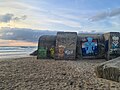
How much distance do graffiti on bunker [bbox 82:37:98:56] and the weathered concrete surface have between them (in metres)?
16.6

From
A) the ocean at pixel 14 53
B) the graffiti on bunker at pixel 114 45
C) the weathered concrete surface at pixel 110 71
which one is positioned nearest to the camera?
the weathered concrete surface at pixel 110 71

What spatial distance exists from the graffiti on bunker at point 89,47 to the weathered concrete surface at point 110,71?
16.6 metres

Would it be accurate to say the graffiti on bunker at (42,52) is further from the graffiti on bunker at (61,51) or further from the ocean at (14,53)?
the ocean at (14,53)

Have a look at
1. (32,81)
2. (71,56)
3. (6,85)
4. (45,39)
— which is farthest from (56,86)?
(45,39)

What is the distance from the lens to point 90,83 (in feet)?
40.4

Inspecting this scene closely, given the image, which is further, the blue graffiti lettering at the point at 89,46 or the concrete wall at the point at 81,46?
the blue graffiti lettering at the point at 89,46

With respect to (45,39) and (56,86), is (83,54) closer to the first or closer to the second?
(45,39)

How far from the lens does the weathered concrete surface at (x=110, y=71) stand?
1286 cm

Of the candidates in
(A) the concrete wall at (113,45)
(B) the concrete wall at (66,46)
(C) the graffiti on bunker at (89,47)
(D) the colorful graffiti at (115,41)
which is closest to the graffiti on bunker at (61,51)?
(B) the concrete wall at (66,46)

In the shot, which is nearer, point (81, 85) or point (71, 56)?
point (81, 85)

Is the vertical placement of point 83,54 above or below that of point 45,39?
below

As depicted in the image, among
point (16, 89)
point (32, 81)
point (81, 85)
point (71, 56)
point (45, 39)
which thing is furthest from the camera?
point (45, 39)

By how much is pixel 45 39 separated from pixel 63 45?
3420mm

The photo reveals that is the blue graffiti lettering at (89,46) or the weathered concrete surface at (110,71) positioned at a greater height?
the blue graffiti lettering at (89,46)
